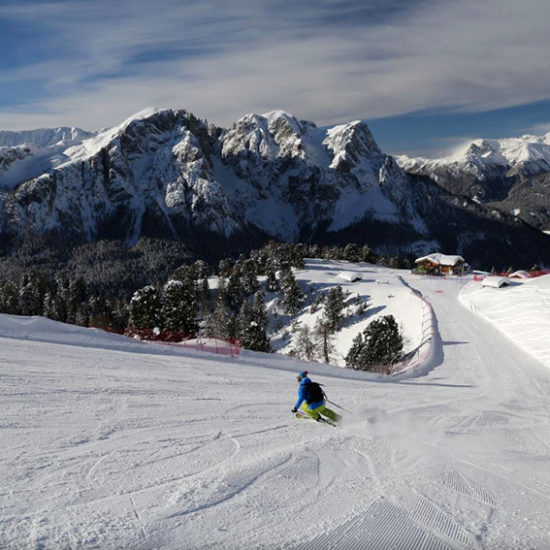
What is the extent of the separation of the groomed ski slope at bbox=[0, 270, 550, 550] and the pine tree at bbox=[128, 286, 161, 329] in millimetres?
32623

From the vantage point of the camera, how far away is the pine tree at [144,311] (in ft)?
166

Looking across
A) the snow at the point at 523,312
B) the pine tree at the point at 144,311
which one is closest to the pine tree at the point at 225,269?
the pine tree at the point at 144,311

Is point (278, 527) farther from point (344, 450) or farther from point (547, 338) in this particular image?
point (547, 338)

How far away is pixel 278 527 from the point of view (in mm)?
7086

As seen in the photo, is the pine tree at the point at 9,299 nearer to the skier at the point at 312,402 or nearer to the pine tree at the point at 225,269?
the pine tree at the point at 225,269

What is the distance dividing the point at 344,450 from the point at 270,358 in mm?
12692

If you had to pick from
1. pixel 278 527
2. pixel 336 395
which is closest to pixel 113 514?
pixel 278 527

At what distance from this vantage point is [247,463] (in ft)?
30.5

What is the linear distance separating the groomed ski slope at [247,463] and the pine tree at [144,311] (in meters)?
32.6

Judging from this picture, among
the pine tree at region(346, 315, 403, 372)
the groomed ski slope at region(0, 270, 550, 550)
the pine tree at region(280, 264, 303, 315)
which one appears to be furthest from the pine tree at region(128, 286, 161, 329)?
the groomed ski slope at region(0, 270, 550, 550)

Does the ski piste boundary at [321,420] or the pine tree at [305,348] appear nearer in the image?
the ski piste boundary at [321,420]

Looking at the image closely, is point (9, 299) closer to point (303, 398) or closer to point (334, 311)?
point (334, 311)

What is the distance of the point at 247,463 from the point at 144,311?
44.0 metres

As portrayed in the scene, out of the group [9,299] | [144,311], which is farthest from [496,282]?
[9,299]
